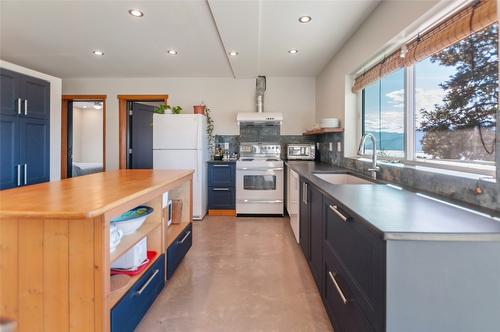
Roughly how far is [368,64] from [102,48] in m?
3.30

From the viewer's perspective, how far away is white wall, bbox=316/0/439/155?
6.22 feet

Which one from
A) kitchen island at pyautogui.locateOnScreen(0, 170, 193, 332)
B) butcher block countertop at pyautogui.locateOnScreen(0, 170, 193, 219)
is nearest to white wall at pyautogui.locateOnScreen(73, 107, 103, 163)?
butcher block countertop at pyautogui.locateOnScreen(0, 170, 193, 219)

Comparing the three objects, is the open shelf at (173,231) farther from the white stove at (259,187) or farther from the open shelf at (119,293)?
the white stove at (259,187)


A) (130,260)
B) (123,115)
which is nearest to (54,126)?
(123,115)

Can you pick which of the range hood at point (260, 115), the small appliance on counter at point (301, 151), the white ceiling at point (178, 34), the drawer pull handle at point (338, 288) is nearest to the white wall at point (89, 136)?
the white ceiling at point (178, 34)

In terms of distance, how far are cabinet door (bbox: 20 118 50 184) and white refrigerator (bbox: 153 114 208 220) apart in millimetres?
1403

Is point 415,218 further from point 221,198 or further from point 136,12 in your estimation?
point 221,198

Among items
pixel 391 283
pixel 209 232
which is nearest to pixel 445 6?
pixel 391 283

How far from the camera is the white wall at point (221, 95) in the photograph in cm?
493

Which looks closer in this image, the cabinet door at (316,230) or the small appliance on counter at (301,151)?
the cabinet door at (316,230)

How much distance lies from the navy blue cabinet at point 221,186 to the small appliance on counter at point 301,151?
3.30 ft

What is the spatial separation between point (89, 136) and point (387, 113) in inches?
342

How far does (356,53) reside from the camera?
112 inches

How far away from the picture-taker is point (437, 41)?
1.62m
